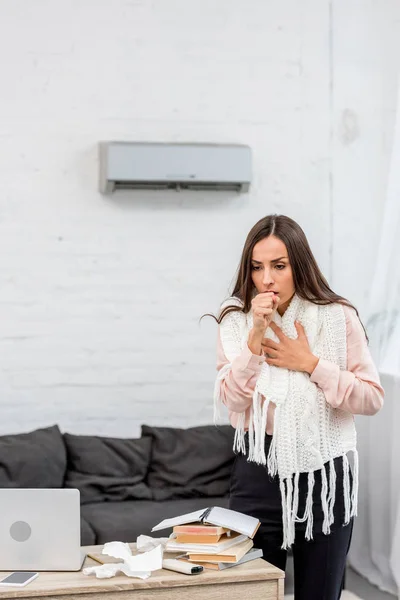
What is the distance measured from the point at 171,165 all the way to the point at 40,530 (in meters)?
2.27

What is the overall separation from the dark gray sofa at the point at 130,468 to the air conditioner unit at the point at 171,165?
119 cm

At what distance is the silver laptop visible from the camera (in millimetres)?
2344

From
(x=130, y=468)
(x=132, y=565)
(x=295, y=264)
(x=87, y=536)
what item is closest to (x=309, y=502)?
(x=132, y=565)

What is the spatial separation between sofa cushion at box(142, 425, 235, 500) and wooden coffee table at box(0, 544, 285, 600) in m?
1.67

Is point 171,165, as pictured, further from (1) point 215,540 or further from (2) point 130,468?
(1) point 215,540

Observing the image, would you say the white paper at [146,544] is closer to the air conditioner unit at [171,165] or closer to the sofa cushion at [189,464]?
the sofa cushion at [189,464]

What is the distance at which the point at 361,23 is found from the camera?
457 centimetres

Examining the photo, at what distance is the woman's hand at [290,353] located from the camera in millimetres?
2420

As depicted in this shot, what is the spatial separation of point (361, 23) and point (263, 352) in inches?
106

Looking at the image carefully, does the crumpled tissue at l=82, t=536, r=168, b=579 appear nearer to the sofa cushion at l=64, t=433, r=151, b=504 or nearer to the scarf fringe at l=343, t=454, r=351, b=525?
the scarf fringe at l=343, t=454, r=351, b=525

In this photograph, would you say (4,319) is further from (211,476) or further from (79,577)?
(79,577)

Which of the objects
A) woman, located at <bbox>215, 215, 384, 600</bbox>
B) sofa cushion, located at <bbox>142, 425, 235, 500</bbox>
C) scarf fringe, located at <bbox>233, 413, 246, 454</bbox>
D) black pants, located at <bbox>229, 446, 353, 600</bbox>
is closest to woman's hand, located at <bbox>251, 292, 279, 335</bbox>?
woman, located at <bbox>215, 215, 384, 600</bbox>

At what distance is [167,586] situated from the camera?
2275 millimetres

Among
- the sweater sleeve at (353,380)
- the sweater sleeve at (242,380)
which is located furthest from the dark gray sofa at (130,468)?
the sweater sleeve at (353,380)
